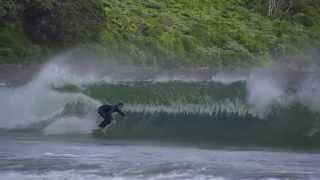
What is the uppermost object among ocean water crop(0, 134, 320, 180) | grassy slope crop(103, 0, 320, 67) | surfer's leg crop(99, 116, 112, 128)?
grassy slope crop(103, 0, 320, 67)

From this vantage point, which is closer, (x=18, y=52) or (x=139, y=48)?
(x=18, y=52)

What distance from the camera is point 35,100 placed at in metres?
21.8

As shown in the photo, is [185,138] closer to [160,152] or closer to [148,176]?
[160,152]

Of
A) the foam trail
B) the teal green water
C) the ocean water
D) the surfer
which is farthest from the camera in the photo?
the foam trail

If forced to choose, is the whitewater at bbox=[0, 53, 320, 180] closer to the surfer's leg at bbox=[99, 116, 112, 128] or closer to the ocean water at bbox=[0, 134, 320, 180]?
the ocean water at bbox=[0, 134, 320, 180]

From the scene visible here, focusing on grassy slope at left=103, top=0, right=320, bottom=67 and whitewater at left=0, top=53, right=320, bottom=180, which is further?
grassy slope at left=103, top=0, right=320, bottom=67

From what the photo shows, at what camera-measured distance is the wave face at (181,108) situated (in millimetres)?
18406

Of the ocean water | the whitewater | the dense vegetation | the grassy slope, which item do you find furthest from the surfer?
the grassy slope

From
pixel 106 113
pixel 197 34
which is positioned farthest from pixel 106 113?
pixel 197 34

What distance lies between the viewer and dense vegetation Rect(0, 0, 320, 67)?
3741 centimetres

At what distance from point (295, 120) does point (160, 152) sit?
4.75 metres

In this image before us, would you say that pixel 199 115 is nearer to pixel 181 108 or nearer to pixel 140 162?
pixel 181 108

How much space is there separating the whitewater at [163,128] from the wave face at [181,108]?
25 mm

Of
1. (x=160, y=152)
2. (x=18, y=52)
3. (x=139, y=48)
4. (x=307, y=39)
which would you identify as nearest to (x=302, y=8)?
(x=307, y=39)
